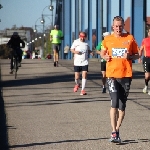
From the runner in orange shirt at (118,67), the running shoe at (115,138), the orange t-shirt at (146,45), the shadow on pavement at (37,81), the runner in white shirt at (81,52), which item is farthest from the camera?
the shadow on pavement at (37,81)

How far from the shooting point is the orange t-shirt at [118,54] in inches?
386

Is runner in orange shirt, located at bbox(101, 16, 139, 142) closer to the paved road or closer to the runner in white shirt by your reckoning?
the paved road

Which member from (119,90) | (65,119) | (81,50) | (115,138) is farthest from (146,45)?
(115,138)

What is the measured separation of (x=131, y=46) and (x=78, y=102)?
19.6ft

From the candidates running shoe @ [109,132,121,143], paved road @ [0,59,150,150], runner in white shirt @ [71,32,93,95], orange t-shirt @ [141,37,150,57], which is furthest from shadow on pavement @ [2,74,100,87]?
running shoe @ [109,132,121,143]

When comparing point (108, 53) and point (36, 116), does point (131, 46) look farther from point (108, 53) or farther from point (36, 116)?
point (36, 116)

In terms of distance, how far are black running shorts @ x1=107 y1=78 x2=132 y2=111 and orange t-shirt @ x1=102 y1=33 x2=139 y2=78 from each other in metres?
0.08

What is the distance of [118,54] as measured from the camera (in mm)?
9820

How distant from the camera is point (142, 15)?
35906 mm

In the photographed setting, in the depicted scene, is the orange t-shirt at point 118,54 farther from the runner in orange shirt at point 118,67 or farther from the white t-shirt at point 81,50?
the white t-shirt at point 81,50

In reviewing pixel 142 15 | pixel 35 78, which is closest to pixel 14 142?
pixel 35 78

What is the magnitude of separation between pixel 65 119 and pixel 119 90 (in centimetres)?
277

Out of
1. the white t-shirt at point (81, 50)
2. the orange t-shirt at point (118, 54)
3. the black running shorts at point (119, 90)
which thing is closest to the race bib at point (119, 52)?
the orange t-shirt at point (118, 54)

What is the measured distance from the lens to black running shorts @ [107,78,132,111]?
32.2ft
